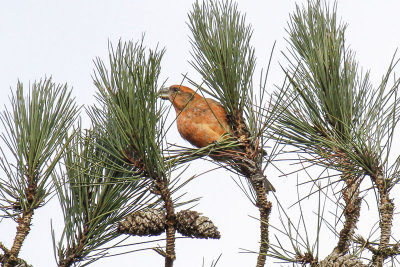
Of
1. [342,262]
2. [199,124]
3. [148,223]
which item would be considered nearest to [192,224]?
[148,223]

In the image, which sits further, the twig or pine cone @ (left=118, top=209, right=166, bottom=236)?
pine cone @ (left=118, top=209, right=166, bottom=236)

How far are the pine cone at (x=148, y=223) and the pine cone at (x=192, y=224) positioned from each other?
6cm

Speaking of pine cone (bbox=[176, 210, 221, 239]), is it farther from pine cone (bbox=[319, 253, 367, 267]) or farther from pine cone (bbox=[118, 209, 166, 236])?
pine cone (bbox=[319, 253, 367, 267])

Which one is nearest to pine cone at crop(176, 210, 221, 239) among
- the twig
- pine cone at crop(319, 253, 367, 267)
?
pine cone at crop(319, 253, 367, 267)

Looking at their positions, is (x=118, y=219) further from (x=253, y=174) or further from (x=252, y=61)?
(x=252, y=61)

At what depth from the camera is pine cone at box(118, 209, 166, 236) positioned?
6.50ft

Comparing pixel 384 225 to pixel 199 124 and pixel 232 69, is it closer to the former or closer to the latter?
pixel 232 69

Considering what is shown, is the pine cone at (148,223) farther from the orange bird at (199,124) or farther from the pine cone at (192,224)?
the orange bird at (199,124)

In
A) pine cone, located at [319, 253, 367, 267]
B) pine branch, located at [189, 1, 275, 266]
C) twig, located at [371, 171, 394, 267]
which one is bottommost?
pine cone, located at [319, 253, 367, 267]

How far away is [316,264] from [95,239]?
0.87 metres

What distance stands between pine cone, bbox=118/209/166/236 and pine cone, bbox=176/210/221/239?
6cm

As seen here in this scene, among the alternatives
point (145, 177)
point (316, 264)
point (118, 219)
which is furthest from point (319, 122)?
point (118, 219)

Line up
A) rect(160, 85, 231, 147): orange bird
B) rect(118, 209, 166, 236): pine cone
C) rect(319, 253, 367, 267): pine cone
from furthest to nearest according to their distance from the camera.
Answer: rect(160, 85, 231, 147): orange bird < rect(118, 209, 166, 236): pine cone < rect(319, 253, 367, 267): pine cone

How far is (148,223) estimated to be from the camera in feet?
6.53
